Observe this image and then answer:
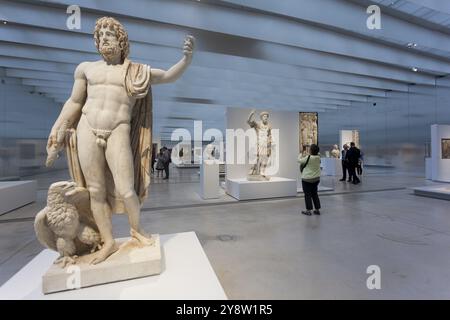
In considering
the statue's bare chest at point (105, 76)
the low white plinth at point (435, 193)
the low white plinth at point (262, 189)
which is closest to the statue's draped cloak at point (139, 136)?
the statue's bare chest at point (105, 76)

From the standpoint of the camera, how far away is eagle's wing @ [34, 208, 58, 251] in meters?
1.66

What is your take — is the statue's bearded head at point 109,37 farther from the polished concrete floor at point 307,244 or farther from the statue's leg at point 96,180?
the polished concrete floor at point 307,244

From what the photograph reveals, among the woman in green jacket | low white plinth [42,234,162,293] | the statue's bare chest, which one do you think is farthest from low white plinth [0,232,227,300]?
the woman in green jacket

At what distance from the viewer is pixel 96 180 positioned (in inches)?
73.8

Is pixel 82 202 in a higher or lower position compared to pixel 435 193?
higher

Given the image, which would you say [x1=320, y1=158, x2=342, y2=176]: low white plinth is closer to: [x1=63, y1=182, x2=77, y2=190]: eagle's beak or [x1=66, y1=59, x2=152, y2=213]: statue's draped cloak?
[x1=66, y1=59, x2=152, y2=213]: statue's draped cloak

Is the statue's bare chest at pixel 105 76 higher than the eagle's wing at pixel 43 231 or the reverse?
higher

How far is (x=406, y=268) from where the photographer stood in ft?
8.37

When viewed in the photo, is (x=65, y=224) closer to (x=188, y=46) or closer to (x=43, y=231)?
(x=43, y=231)

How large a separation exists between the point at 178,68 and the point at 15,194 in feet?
21.0

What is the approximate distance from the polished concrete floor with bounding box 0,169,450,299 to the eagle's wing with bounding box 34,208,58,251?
1394 millimetres

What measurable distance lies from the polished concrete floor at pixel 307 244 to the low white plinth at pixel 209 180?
73 centimetres

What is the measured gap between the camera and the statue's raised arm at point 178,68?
74.3 inches

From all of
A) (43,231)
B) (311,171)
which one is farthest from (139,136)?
(311,171)
